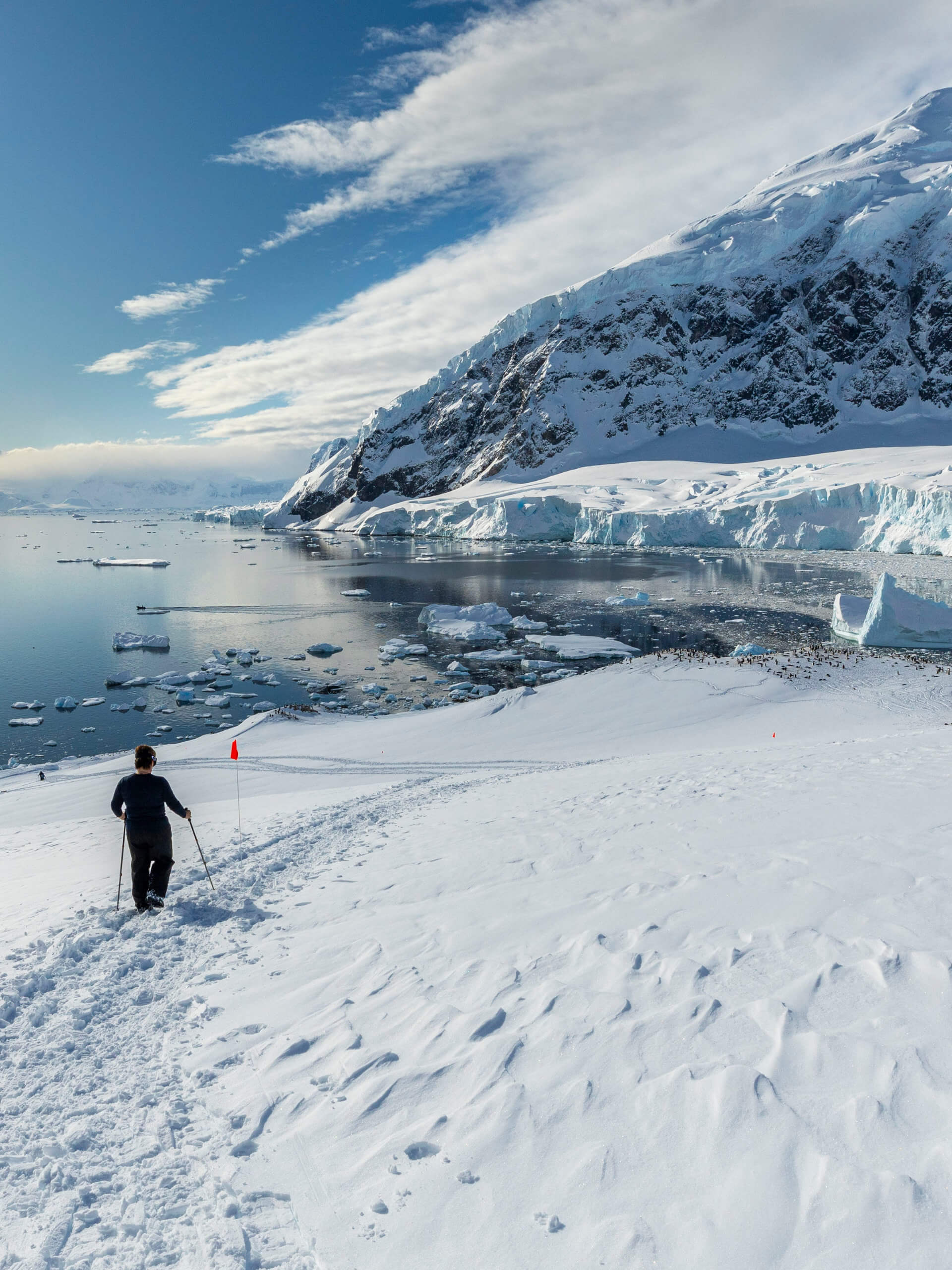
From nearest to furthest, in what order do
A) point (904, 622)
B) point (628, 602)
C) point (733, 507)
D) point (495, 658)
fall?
point (904, 622) < point (495, 658) < point (628, 602) < point (733, 507)

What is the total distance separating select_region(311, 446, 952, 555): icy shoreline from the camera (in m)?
67.8

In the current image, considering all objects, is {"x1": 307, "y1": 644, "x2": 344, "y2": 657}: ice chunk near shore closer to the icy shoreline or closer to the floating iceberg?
the floating iceberg

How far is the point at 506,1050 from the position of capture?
148 inches

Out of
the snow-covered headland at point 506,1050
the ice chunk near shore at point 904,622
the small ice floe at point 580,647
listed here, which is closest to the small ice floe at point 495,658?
the small ice floe at point 580,647

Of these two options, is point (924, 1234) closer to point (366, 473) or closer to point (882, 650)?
point (882, 650)

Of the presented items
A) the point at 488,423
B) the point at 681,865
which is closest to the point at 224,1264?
the point at 681,865

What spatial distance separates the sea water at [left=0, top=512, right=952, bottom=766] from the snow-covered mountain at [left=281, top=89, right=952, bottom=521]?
70.0 m

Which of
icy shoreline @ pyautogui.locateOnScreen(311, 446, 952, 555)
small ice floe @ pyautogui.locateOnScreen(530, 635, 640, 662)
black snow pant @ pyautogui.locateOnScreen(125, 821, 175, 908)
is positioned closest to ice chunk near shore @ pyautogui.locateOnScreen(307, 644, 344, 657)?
small ice floe @ pyautogui.locateOnScreen(530, 635, 640, 662)

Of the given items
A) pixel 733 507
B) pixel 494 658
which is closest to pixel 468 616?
pixel 494 658

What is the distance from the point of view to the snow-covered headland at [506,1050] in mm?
2777

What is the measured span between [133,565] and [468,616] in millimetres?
53913

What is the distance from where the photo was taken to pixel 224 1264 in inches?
109

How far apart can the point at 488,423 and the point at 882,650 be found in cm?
14676

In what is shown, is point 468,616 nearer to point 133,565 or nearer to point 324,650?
point 324,650
